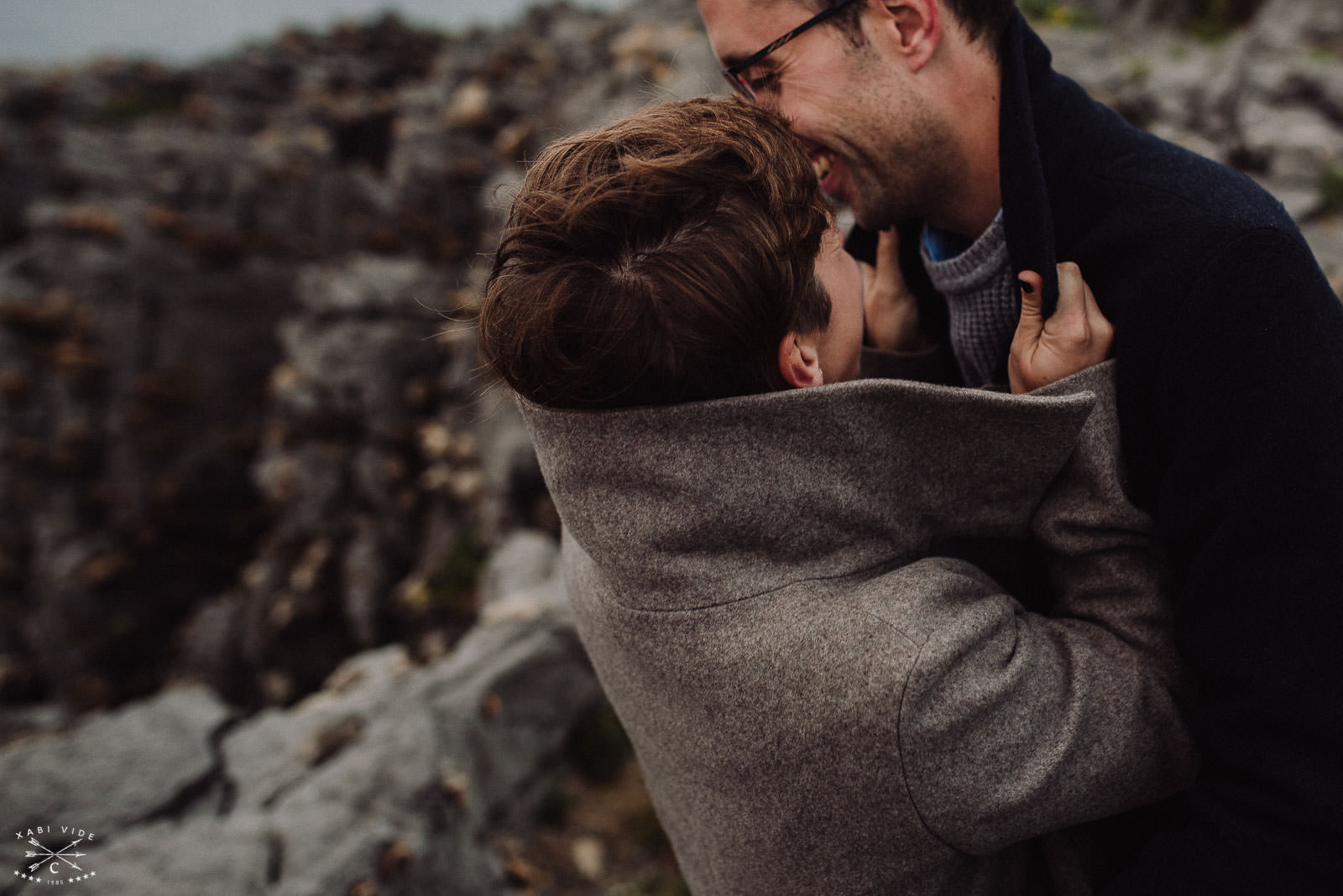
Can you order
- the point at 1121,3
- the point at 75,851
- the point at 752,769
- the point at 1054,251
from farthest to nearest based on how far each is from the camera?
the point at 1121,3
the point at 75,851
the point at 1054,251
the point at 752,769

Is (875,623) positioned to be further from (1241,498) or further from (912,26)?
(912,26)

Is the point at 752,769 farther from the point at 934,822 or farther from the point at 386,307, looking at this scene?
the point at 386,307

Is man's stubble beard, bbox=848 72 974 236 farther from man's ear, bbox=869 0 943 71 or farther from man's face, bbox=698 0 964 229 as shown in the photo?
man's ear, bbox=869 0 943 71

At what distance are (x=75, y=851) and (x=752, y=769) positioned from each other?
3.83 metres

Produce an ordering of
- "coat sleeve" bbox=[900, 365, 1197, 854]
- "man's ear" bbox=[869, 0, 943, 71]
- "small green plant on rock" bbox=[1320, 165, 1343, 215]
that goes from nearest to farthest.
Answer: "coat sleeve" bbox=[900, 365, 1197, 854], "man's ear" bbox=[869, 0, 943, 71], "small green plant on rock" bbox=[1320, 165, 1343, 215]

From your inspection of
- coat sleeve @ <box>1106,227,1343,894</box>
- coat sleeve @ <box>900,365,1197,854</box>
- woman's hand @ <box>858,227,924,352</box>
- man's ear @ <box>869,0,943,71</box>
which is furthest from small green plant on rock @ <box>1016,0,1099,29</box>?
coat sleeve @ <box>900,365,1197,854</box>

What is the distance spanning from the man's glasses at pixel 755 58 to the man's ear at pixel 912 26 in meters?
0.11

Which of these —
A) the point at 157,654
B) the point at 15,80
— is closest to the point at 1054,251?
the point at 157,654

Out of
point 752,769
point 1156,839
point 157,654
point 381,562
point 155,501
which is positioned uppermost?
point 752,769

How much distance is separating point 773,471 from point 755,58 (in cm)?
135

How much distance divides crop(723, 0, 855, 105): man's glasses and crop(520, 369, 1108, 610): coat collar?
1001 mm

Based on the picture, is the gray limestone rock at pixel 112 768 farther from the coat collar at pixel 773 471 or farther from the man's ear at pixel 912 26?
the man's ear at pixel 912 26

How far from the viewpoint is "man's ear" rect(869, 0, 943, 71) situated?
1.95 meters

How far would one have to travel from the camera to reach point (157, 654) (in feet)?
33.4
